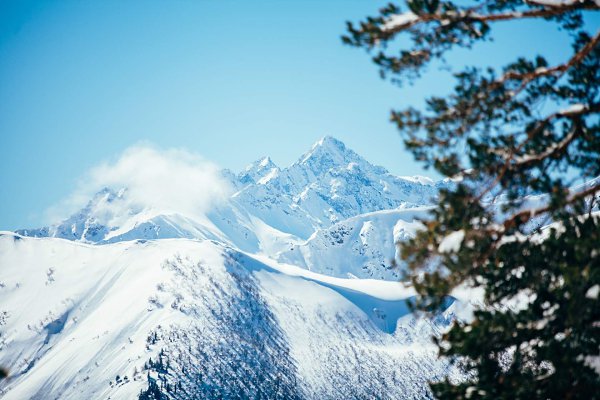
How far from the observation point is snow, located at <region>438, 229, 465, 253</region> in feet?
29.1

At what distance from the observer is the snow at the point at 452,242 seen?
8859 millimetres

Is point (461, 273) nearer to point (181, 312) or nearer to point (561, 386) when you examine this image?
point (561, 386)

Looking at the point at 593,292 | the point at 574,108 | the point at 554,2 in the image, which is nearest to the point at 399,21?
the point at 554,2

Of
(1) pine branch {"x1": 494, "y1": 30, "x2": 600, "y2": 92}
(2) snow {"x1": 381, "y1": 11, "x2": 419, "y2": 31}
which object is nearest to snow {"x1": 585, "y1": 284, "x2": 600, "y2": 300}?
(1) pine branch {"x1": 494, "y1": 30, "x2": 600, "y2": 92}

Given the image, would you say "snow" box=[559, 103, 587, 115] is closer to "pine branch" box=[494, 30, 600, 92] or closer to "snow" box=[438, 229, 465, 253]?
"pine branch" box=[494, 30, 600, 92]

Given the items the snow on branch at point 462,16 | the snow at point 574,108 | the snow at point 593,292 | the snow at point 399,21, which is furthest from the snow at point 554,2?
the snow at point 593,292

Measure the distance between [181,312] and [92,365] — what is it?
4083cm

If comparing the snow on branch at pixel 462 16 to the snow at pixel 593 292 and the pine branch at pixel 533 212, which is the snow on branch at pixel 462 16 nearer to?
the pine branch at pixel 533 212

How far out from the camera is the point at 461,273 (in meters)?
9.17

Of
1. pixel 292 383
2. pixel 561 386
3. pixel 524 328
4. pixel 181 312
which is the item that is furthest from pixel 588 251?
pixel 181 312

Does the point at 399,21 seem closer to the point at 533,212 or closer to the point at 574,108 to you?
the point at 574,108

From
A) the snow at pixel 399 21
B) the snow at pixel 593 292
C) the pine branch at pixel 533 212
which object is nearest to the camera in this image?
the snow at pixel 593 292

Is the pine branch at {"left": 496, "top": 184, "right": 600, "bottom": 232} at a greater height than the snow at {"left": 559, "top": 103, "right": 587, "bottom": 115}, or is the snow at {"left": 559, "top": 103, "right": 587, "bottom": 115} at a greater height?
the snow at {"left": 559, "top": 103, "right": 587, "bottom": 115}

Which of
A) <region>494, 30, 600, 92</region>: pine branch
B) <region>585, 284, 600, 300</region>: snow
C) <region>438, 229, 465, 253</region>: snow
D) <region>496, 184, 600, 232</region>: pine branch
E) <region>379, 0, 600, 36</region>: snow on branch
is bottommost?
<region>585, 284, 600, 300</region>: snow
